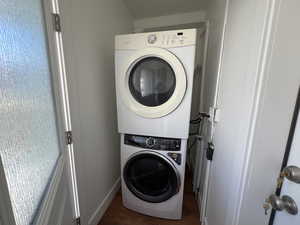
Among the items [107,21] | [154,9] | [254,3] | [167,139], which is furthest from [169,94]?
[154,9]

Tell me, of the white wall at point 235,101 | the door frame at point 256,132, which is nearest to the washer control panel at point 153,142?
the white wall at point 235,101

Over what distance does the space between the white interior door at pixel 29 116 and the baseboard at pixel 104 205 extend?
2.57 feet

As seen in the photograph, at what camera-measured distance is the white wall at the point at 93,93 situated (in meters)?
1.09

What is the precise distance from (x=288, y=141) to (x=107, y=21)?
5.56 feet

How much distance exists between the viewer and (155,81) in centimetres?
128

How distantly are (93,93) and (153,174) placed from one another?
939mm

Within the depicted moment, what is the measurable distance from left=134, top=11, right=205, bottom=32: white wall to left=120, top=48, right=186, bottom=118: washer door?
1.15 metres

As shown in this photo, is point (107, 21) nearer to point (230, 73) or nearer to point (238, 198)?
point (230, 73)

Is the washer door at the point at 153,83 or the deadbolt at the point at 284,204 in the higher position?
the washer door at the point at 153,83

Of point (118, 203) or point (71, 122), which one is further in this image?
point (118, 203)

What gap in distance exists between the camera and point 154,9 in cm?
190

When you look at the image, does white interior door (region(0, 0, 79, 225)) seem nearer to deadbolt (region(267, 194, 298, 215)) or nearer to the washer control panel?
the washer control panel

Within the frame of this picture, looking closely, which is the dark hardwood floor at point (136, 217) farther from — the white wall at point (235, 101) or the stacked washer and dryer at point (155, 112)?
the white wall at point (235, 101)

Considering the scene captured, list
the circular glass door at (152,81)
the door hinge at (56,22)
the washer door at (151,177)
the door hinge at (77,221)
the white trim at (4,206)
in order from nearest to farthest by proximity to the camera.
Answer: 1. the white trim at (4,206)
2. the door hinge at (56,22)
3. the door hinge at (77,221)
4. the circular glass door at (152,81)
5. the washer door at (151,177)
